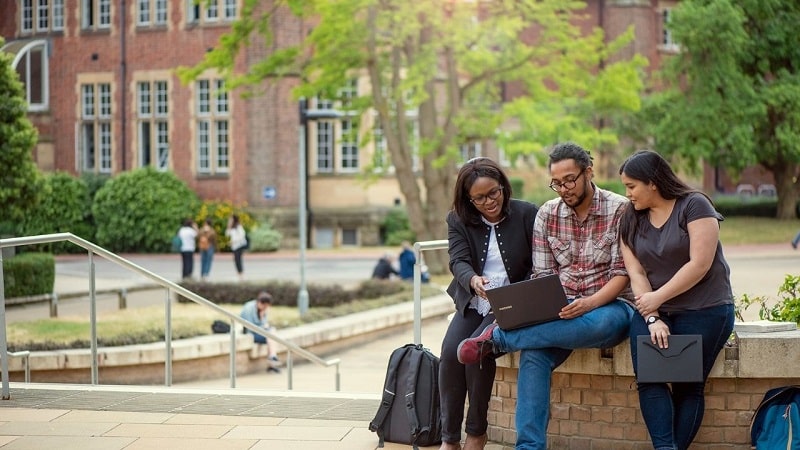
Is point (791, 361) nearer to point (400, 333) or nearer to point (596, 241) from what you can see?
point (596, 241)

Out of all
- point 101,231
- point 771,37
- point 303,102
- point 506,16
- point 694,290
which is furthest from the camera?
point 101,231

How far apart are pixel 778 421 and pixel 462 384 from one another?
1593mm

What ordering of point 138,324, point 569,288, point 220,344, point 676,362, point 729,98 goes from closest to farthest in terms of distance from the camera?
point 676,362
point 569,288
point 220,344
point 138,324
point 729,98

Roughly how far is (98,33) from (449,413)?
34055 millimetres

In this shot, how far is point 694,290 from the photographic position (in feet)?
19.6

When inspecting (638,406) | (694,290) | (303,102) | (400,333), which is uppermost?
(303,102)

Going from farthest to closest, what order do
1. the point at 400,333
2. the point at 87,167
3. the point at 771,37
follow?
the point at 87,167 < the point at 771,37 < the point at 400,333

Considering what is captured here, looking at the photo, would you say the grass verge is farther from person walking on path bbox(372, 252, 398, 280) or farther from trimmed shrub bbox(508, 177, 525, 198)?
trimmed shrub bbox(508, 177, 525, 198)

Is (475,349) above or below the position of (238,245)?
above

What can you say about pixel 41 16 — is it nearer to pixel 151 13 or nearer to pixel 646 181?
pixel 151 13

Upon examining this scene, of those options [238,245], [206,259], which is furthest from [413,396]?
[206,259]

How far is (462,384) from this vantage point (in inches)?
250

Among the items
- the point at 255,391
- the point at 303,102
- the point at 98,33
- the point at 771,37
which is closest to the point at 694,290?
the point at 255,391

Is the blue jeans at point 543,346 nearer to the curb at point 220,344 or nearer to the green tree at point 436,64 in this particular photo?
the curb at point 220,344
